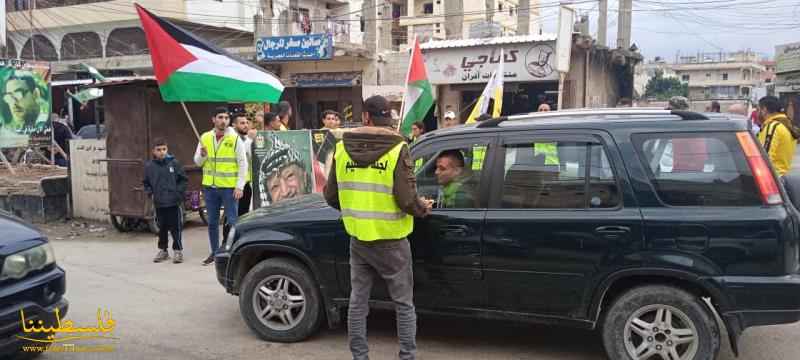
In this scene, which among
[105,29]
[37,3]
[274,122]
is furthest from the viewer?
[37,3]

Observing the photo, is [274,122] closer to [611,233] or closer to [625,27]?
[611,233]

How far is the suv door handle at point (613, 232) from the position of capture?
4.11 meters

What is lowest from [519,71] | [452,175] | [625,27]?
[452,175]

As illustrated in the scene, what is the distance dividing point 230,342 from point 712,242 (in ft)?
11.9

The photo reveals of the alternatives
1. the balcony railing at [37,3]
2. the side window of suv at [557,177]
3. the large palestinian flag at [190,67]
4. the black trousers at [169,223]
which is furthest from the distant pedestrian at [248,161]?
the balcony railing at [37,3]

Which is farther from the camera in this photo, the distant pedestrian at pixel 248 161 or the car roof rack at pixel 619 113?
the distant pedestrian at pixel 248 161

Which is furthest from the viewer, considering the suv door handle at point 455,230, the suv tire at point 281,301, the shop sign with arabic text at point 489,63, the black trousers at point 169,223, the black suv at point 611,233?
the shop sign with arabic text at point 489,63

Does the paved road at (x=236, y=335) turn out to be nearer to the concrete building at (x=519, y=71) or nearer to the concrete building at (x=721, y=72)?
the concrete building at (x=519, y=71)

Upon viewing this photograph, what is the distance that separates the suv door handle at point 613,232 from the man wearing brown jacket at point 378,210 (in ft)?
3.76

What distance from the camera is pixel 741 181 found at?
3.98 meters

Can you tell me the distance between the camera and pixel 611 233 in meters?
4.13

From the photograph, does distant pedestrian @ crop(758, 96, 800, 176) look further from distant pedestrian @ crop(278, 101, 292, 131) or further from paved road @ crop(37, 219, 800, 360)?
distant pedestrian @ crop(278, 101, 292, 131)

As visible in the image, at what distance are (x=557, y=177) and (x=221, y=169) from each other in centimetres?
474

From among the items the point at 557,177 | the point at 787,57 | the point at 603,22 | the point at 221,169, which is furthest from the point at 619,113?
the point at 787,57
